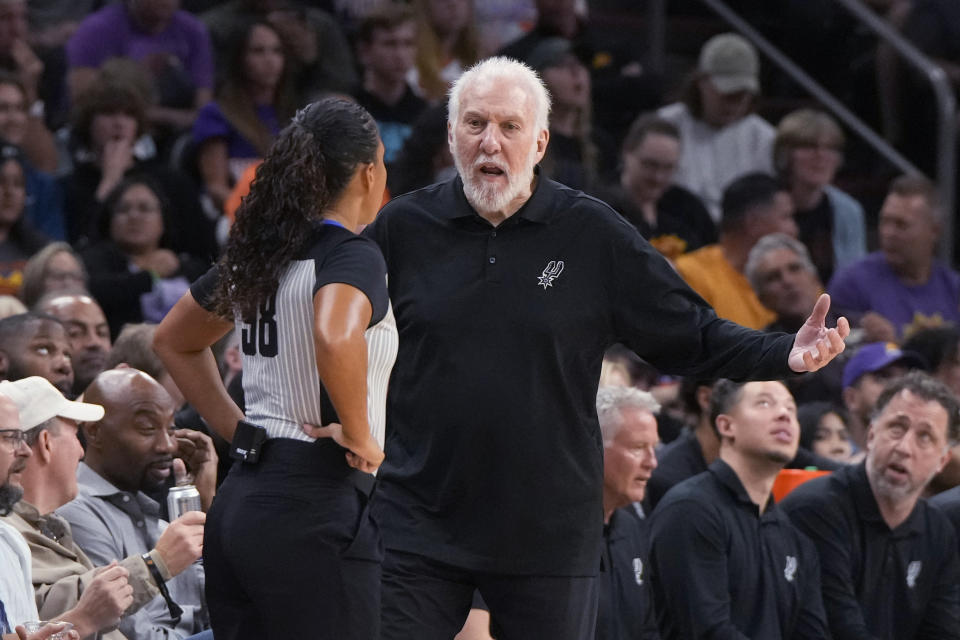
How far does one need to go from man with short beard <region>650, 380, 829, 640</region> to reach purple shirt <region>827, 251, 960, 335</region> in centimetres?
279

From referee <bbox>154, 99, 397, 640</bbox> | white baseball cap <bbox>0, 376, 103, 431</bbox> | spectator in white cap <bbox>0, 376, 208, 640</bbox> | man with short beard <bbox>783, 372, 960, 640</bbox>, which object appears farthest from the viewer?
man with short beard <bbox>783, 372, 960, 640</bbox>

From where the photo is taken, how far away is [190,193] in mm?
8195

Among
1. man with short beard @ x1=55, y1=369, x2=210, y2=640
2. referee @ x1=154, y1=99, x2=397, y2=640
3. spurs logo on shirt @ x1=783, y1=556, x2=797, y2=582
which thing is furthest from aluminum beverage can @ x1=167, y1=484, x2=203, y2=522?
spurs logo on shirt @ x1=783, y1=556, x2=797, y2=582

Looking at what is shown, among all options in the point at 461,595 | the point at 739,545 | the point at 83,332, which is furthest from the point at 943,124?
the point at 461,595

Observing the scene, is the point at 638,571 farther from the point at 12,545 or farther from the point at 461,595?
the point at 12,545

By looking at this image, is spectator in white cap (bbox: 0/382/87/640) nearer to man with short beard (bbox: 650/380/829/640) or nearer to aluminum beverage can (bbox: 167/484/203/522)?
aluminum beverage can (bbox: 167/484/203/522)

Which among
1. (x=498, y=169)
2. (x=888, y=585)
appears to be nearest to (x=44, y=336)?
(x=498, y=169)

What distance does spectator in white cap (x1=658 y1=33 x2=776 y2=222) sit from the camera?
31.7 feet

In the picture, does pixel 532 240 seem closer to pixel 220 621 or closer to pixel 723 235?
pixel 220 621

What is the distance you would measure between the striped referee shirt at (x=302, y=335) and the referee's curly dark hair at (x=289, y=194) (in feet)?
0.11

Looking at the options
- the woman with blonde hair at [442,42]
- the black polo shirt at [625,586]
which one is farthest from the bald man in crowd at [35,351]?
the woman with blonde hair at [442,42]

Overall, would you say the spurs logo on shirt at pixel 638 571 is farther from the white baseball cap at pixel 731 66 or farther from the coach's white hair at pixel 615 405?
the white baseball cap at pixel 731 66

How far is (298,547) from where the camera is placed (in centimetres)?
331

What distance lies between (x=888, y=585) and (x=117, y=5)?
5.24 m
